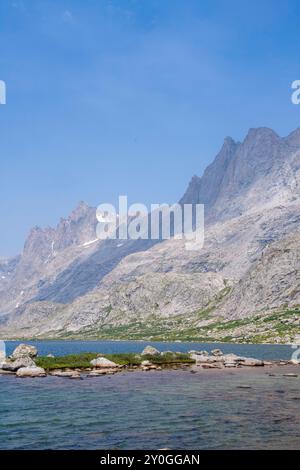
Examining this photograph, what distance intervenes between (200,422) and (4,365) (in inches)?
2520

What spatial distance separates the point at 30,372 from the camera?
97.8m

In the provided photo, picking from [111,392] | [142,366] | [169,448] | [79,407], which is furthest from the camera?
[142,366]

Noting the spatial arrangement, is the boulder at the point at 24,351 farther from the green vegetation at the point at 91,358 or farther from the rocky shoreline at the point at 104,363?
the green vegetation at the point at 91,358

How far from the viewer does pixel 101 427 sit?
4975 centimetres

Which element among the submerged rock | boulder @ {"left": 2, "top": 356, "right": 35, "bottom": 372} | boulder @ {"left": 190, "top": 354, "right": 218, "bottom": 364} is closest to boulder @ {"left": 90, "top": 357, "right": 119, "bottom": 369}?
boulder @ {"left": 2, "top": 356, "right": 35, "bottom": 372}

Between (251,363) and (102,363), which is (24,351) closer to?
(102,363)

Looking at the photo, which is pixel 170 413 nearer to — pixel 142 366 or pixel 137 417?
pixel 137 417

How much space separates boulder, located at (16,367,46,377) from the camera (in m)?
97.2

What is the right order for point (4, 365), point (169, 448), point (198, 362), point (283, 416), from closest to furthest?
point (169, 448)
point (283, 416)
point (4, 365)
point (198, 362)

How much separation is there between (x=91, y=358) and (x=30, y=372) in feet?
80.8

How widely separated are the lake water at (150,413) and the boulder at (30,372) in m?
5.87

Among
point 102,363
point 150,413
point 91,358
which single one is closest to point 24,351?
point 91,358
